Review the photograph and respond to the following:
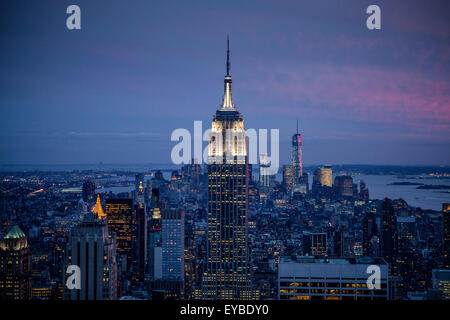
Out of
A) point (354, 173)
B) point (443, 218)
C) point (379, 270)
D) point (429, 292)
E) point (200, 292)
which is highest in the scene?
→ point (354, 173)

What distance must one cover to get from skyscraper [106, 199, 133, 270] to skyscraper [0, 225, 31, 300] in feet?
12.2

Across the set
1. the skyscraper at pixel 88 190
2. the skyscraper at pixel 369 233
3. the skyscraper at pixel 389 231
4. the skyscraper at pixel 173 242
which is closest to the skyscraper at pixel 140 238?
the skyscraper at pixel 173 242

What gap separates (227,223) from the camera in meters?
16.5

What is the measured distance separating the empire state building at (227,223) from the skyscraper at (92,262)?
649 cm

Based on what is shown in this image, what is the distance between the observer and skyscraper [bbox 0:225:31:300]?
798 cm

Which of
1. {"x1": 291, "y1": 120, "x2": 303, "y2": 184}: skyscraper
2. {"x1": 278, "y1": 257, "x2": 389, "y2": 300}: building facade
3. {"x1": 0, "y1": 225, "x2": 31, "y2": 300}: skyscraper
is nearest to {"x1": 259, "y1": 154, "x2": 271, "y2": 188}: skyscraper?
{"x1": 291, "y1": 120, "x2": 303, "y2": 184}: skyscraper

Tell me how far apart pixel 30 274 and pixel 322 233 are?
8.37 m

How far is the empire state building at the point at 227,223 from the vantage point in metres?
15.2

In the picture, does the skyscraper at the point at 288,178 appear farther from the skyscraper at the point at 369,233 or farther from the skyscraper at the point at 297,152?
the skyscraper at the point at 369,233

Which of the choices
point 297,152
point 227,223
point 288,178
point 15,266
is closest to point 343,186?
point 288,178

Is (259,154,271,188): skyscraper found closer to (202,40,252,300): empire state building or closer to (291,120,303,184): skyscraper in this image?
(291,120,303,184): skyscraper
